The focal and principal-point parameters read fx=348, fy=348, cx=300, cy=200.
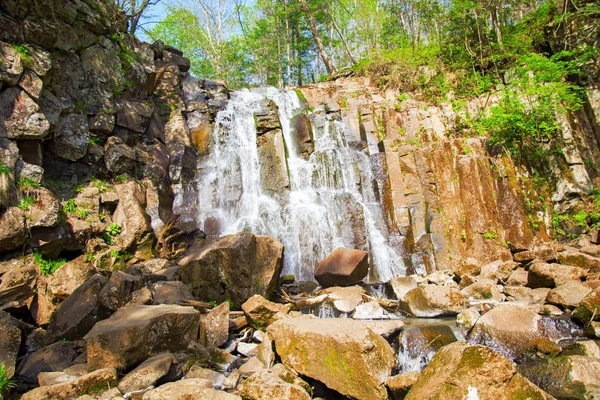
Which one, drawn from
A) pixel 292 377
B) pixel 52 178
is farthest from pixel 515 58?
pixel 52 178

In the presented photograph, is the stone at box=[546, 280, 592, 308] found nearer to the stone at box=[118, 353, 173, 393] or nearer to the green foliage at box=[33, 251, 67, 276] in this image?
the stone at box=[118, 353, 173, 393]

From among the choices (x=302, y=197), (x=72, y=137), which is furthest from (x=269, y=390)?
(x=72, y=137)

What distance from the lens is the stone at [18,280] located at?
6402 millimetres

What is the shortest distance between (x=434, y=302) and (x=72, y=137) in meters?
10.2

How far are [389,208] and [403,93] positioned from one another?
7030 millimetres

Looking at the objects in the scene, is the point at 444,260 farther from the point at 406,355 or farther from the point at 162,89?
the point at 162,89

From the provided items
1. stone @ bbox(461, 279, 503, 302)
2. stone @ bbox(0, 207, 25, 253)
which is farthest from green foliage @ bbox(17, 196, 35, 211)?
stone @ bbox(461, 279, 503, 302)

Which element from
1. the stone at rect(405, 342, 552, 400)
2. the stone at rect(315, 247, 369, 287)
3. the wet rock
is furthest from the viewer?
the stone at rect(315, 247, 369, 287)

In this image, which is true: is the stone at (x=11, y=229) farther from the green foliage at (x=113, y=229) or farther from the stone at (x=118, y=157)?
the stone at (x=118, y=157)

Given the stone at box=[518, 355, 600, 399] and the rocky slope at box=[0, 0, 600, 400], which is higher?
the rocky slope at box=[0, 0, 600, 400]

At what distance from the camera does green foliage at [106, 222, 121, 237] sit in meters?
9.24

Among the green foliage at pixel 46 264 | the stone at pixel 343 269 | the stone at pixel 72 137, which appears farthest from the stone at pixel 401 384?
the stone at pixel 72 137

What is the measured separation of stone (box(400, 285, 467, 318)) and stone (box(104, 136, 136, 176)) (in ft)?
29.7

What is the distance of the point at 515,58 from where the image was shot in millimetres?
14484
